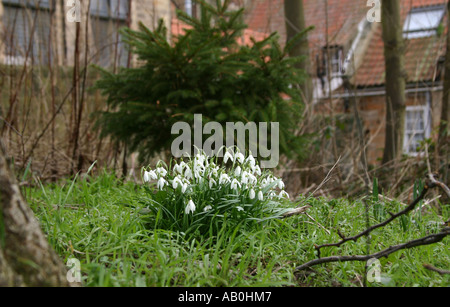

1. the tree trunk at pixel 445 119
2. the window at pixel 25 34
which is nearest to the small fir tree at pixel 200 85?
the window at pixel 25 34

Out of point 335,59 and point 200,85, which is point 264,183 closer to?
point 200,85

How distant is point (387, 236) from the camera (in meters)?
3.17

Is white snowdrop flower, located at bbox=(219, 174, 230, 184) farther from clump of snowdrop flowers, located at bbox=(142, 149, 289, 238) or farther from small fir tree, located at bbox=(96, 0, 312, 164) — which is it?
small fir tree, located at bbox=(96, 0, 312, 164)

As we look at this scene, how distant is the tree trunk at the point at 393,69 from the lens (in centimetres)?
677

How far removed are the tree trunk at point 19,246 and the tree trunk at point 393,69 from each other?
5.89 m

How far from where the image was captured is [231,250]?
2.38 m

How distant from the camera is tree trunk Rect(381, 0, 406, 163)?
6770 mm

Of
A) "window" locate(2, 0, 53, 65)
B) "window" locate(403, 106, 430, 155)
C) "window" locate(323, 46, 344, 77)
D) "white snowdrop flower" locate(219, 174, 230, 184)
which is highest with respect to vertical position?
"window" locate(323, 46, 344, 77)

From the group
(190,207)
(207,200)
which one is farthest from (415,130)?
(190,207)

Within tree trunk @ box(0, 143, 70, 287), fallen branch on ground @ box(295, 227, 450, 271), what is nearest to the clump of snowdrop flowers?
fallen branch on ground @ box(295, 227, 450, 271)

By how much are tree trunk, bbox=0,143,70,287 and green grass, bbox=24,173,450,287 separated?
258 millimetres

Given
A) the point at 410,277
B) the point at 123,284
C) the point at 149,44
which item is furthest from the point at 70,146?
the point at 410,277

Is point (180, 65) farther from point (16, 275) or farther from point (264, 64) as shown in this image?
point (16, 275)

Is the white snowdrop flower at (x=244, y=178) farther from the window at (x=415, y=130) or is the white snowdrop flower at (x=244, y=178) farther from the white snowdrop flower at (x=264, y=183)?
the window at (x=415, y=130)
